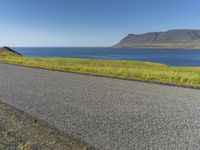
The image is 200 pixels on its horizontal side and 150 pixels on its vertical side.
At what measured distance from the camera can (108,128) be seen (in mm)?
5781

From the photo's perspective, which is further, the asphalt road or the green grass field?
the green grass field

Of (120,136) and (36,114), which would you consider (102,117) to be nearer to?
(120,136)

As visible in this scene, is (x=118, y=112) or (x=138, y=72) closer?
(x=118, y=112)

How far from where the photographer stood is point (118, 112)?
7.26m

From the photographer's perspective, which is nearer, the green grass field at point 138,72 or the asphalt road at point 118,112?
the asphalt road at point 118,112

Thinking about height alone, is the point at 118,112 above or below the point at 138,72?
below

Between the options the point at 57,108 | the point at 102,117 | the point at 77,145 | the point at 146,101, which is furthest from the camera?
the point at 146,101

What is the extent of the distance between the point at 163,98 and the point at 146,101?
0.95 m

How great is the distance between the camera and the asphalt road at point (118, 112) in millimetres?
5082

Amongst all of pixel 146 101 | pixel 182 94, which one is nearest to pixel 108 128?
pixel 146 101

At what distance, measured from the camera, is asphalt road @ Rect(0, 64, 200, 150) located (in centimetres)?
508

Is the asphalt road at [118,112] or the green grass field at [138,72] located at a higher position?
the green grass field at [138,72]

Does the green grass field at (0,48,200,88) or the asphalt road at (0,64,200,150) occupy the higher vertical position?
the green grass field at (0,48,200,88)

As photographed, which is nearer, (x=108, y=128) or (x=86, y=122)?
(x=108, y=128)
